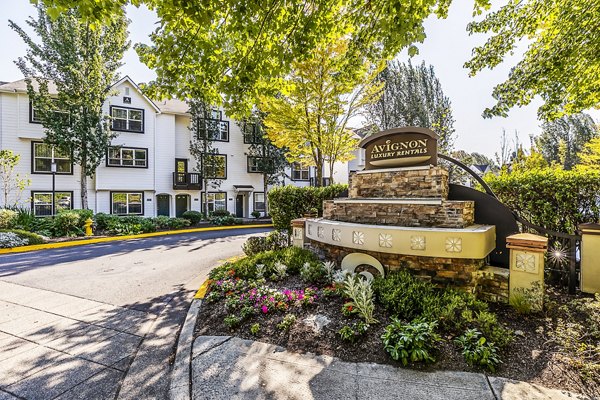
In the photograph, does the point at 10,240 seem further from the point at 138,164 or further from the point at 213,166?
the point at 213,166

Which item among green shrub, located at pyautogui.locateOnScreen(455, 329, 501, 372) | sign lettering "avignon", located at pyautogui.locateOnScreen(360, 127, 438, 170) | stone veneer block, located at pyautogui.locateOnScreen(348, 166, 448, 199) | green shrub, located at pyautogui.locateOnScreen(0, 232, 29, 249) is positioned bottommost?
green shrub, located at pyautogui.locateOnScreen(455, 329, 501, 372)

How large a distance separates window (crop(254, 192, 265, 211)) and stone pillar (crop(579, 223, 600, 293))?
70.6ft

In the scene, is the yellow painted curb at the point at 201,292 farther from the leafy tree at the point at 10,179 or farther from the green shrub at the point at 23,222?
the leafy tree at the point at 10,179

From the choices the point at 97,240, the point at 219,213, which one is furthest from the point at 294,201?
the point at 219,213

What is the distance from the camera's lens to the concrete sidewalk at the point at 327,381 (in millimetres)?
2615

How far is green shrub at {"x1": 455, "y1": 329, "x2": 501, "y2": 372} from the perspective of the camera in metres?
2.95

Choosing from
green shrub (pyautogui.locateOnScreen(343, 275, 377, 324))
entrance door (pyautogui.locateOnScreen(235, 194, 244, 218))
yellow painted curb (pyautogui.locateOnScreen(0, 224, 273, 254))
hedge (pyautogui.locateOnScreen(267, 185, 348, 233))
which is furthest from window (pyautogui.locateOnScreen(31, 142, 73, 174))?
green shrub (pyautogui.locateOnScreen(343, 275, 377, 324))

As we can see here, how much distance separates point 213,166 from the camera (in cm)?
2131

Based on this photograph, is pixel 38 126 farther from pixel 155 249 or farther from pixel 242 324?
pixel 242 324

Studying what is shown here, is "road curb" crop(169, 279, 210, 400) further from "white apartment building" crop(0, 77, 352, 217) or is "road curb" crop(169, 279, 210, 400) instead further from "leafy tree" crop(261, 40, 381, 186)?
"white apartment building" crop(0, 77, 352, 217)

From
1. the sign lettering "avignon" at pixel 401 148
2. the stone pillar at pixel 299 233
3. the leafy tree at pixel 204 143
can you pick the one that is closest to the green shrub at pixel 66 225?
the leafy tree at pixel 204 143

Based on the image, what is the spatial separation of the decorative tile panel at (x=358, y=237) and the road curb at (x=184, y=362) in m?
3.00

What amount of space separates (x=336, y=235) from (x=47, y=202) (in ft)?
65.8

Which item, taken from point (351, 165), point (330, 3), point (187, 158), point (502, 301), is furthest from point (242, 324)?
→ point (351, 165)
